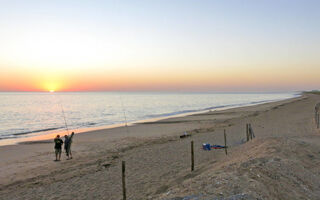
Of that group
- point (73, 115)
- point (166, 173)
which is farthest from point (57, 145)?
point (73, 115)

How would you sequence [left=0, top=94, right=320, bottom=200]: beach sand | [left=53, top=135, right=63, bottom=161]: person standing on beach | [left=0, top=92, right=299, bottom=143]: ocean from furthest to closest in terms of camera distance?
[left=0, top=92, right=299, bottom=143]: ocean, [left=53, top=135, right=63, bottom=161]: person standing on beach, [left=0, top=94, right=320, bottom=200]: beach sand

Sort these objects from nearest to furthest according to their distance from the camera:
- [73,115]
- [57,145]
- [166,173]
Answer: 1. [166,173]
2. [57,145]
3. [73,115]

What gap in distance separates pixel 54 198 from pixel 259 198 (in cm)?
720

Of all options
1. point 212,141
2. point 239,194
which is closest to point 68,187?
point 239,194

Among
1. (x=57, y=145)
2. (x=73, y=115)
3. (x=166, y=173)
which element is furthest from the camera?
(x=73, y=115)

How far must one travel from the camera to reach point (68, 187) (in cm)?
958

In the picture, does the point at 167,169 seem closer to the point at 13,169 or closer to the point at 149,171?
the point at 149,171

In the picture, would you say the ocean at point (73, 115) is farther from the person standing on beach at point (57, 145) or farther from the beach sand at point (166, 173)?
the beach sand at point (166, 173)

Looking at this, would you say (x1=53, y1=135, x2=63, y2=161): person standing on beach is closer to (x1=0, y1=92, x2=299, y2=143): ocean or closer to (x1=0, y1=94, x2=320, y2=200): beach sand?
(x1=0, y1=94, x2=320, y2=200): beach sand

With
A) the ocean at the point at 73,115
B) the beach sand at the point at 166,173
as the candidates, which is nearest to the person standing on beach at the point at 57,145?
the beach sand at the point at 166,173

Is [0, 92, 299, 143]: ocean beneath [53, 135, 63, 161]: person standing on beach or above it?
beneath

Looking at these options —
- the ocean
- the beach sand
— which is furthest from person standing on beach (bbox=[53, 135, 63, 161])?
the ocean

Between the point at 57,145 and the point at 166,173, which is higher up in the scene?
the point at 57,145

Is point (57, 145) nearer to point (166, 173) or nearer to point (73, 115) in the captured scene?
point (166, 173)
